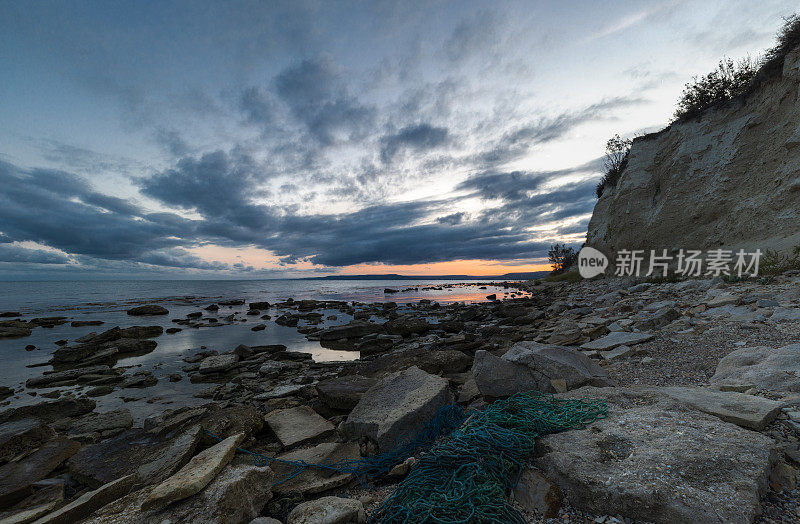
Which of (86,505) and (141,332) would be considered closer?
(86,505)

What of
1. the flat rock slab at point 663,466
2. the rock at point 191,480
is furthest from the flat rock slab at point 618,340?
the rock at point 191,480

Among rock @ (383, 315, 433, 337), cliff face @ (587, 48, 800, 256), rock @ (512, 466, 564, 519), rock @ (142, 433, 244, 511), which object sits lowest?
rock @ (383, 315, 433, 337)

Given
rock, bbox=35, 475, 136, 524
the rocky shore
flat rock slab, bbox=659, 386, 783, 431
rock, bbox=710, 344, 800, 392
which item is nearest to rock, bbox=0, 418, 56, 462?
the rocky shore

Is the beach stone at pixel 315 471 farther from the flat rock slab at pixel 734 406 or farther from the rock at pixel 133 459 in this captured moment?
the flat rock slab at pixel 734 406

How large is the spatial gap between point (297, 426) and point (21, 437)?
4849mm

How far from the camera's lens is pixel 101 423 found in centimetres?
645

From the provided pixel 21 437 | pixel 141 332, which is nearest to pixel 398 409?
pixel 21 437

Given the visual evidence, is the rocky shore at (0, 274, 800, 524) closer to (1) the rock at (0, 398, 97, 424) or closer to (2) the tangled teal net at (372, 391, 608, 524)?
(1) the rock at (0, 398, 97, 424)

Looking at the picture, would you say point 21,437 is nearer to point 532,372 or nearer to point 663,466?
point 532,372

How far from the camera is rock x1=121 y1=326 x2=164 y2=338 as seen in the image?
52.9 feet

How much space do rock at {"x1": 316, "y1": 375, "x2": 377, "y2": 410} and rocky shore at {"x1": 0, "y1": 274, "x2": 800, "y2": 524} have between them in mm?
45

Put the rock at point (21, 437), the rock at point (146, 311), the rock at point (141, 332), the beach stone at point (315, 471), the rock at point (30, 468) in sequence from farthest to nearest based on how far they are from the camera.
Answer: the rock at point (146, 311) < the rock at point (141, 332) < the rock at point (21, 437) < the rock at point (30, 468) < the beach stone at point (315, 471)

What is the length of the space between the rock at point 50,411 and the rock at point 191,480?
6186 mm

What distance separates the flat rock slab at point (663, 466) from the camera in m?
2.12
